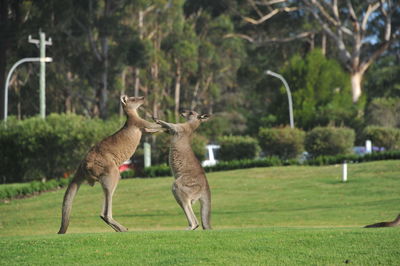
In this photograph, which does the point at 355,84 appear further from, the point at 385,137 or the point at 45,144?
the point at 45,144

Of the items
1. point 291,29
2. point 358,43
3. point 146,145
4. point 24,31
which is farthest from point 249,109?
point 146,145

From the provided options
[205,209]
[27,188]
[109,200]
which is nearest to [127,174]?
[27,188]

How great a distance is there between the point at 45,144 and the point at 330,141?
51.5ft

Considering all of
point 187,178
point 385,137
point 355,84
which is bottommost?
point 187,178

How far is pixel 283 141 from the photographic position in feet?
150

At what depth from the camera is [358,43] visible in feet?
206

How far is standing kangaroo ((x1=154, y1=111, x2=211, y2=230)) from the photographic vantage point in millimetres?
13922

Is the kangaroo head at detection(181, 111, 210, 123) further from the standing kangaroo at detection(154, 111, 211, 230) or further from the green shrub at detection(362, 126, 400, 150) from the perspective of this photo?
the green shrub at detection(362, 126, 400, 150)

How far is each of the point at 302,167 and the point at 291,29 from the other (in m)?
33.2

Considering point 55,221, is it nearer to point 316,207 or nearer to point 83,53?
point 316,207

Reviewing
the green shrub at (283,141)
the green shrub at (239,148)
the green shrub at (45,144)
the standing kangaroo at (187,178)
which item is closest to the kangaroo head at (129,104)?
the standing kangaroo at (187,178)

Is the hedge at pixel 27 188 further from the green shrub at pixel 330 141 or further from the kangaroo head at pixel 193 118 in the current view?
the kangaroo head at pixel 193 118

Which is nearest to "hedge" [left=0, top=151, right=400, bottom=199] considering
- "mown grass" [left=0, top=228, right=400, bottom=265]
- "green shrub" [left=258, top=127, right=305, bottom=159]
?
"green shrub" [left=258, top=127, right=305, bottom=159]

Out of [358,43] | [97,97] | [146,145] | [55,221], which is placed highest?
[358,43]
